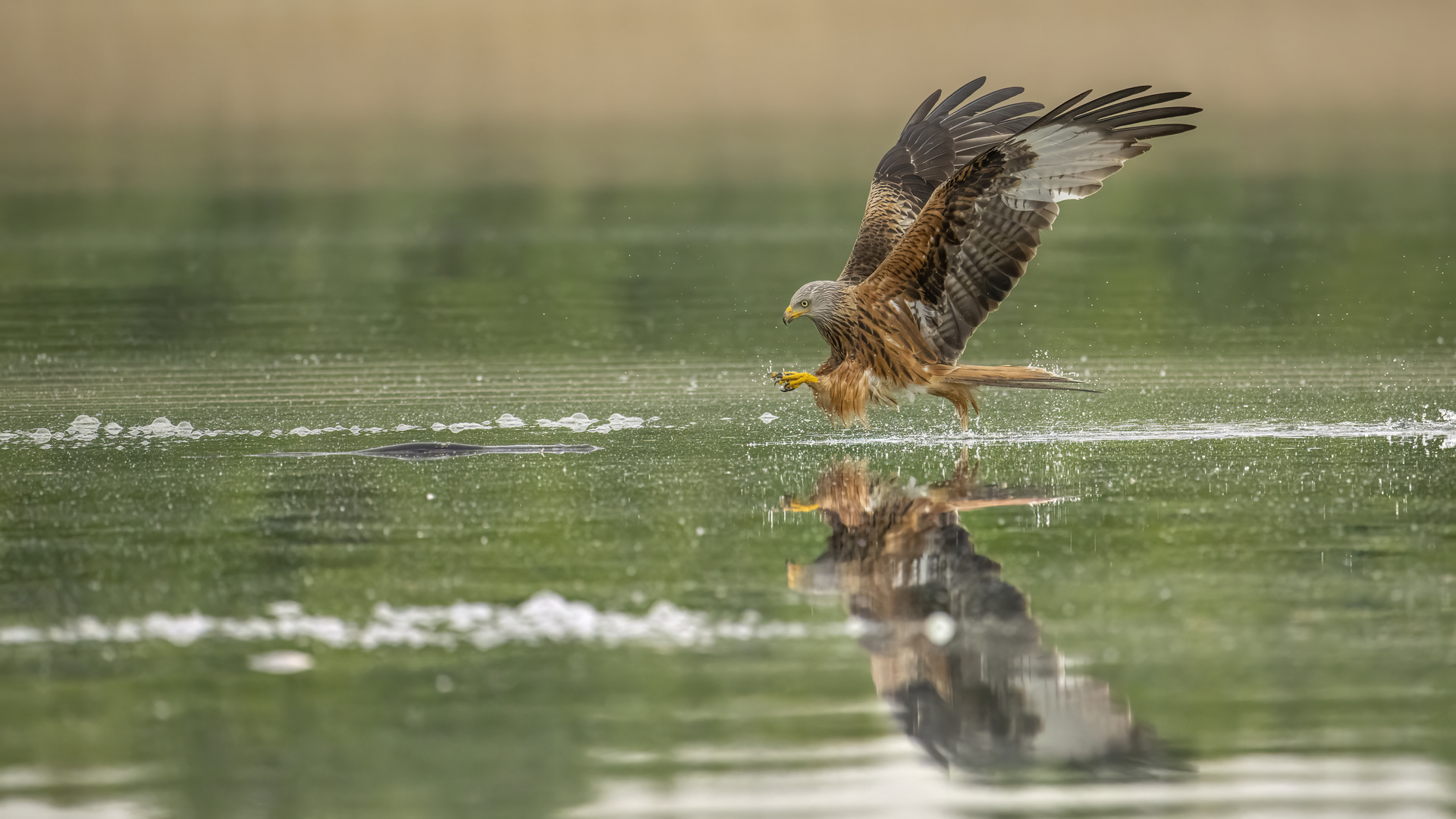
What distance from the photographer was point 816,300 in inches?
365

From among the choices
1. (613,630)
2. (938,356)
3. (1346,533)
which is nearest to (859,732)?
(613,630)

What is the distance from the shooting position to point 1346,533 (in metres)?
6.64

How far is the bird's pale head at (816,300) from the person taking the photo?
30.3ft

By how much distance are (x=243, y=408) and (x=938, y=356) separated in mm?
4079

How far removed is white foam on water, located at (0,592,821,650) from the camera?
5.39m

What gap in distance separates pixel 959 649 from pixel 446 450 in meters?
4.27

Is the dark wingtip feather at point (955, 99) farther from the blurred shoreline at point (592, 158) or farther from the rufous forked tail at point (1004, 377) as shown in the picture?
the blurred shoreline at point (592, 158)

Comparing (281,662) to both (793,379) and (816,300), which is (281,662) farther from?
(816,300)

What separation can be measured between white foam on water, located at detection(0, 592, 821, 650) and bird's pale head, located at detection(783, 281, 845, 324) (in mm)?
3766

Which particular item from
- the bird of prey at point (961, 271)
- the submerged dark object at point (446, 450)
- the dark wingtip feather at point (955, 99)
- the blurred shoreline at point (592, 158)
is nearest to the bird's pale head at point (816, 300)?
the bird of prey at point (961, 271)

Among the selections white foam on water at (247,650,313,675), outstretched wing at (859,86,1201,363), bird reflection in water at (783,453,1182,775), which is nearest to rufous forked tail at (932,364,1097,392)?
outstretched wing at (859,86,1201,363)

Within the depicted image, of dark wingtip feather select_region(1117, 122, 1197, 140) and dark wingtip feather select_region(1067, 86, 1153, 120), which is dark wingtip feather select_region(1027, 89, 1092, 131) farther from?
dark wingtip feather select_region(1117, 122, 1197, 140)

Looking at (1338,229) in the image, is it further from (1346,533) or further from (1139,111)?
(1346,533)

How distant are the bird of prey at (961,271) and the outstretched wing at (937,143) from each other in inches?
43.1
